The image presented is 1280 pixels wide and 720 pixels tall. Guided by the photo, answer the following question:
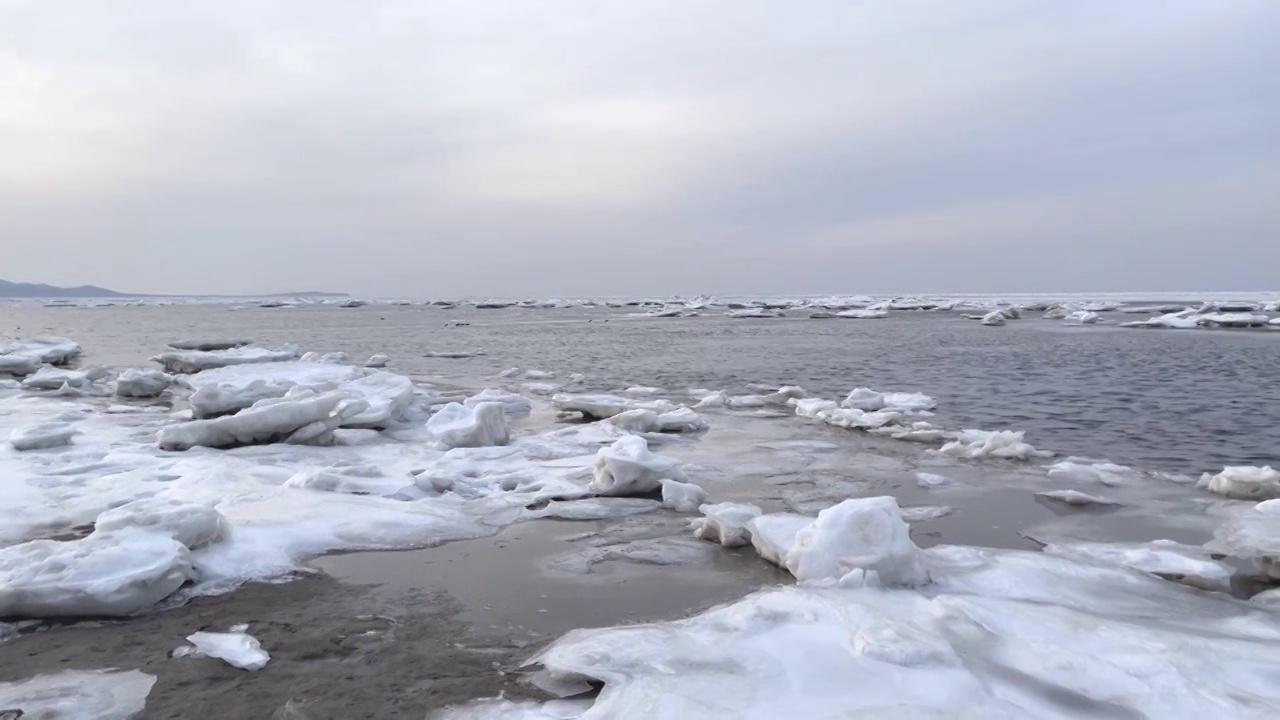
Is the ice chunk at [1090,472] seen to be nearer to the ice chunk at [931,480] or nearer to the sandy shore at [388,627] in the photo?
the ice chunk at [931,480]

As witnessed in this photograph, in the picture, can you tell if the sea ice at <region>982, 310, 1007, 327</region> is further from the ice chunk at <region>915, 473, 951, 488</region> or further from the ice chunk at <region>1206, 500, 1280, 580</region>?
the ice chunk at <region>1206, 500, 1280, 580</region>

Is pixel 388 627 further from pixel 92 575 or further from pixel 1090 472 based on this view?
pixel 1090 472

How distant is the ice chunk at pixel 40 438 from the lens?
8.91 m

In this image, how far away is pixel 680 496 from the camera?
7070 mm

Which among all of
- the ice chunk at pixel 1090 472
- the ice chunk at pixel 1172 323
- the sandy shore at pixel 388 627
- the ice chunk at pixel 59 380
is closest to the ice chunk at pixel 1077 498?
the ice chunk at pixel 1090 472

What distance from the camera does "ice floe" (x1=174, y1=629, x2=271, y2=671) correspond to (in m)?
3.88

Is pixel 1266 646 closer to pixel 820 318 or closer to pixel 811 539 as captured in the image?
pixel 811 539

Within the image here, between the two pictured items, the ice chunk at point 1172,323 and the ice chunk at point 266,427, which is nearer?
the ice chunk at point 266,427

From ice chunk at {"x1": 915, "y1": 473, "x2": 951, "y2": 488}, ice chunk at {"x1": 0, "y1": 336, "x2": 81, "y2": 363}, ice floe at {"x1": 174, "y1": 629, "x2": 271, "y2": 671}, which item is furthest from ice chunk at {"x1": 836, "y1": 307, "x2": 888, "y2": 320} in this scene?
ice floe at {"x1": 174, "y1": 629, "x2": 271, "y2": 671}

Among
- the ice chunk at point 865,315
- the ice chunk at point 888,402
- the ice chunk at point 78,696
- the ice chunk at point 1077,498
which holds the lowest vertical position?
the ice chunk at point 78,696

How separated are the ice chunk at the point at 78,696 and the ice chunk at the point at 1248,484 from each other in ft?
28.1

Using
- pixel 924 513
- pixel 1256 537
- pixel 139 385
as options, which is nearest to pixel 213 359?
pixel 139 385

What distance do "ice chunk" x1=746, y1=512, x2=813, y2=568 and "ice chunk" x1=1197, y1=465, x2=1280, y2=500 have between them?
4399 millimetres

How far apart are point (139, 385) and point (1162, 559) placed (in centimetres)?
1604
